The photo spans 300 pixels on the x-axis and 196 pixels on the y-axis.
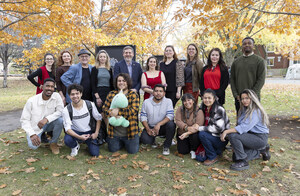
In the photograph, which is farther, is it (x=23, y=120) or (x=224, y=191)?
(x=23, y=120)

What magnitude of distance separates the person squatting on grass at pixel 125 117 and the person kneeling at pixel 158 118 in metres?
0.29

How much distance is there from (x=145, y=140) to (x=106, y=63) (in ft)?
6.69

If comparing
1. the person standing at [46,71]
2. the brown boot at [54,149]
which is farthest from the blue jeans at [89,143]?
the person standing at [46,71]

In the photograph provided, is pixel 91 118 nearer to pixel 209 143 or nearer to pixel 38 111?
pixel 38 111

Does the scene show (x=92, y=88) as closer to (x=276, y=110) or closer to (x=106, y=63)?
(x=106, y=63)

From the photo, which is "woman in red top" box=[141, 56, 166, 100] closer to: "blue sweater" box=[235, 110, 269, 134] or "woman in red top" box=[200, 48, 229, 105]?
"woman in red top" box=[200, 48, 229, 105]

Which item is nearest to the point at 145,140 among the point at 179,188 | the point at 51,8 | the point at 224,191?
the point at 179,188

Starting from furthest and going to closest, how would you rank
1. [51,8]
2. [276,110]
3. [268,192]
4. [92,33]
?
1. [92,33]
2. [276,110]
3. [51,8]
4. [268,192]

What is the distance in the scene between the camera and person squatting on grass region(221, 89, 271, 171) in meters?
3.63

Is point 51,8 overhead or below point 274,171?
overhead

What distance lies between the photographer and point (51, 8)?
280 inches

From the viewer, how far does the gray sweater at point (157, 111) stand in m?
4.46

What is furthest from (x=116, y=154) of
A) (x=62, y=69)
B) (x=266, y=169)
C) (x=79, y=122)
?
(x=266, y=169)

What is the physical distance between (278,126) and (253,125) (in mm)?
3279
